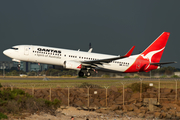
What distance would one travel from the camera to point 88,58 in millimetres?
37938

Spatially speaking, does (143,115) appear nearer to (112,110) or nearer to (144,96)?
(112,110)

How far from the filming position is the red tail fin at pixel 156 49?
4206 cm

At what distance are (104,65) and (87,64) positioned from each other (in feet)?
8.92

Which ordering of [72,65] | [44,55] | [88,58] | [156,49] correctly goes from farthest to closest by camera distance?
[156,49]
[88,58]
[72,65]
[44,55]

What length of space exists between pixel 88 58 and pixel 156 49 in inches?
472

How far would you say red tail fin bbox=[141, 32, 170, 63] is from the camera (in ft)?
138

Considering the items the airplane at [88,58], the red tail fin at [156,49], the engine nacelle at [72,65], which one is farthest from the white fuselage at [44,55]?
the red tail fin at [156,49]

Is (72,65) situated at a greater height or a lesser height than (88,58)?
lesser

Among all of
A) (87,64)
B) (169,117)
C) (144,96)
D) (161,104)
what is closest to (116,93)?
(144,96)

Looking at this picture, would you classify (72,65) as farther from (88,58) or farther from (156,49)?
(156,49)

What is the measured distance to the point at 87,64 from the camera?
37.5 meters

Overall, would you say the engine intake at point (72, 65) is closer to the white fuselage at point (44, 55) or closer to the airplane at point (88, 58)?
the airplane at point (88, 58)

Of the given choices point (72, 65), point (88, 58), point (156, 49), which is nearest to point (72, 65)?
point (72, 65)

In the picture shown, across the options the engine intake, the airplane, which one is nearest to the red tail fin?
the airplane
